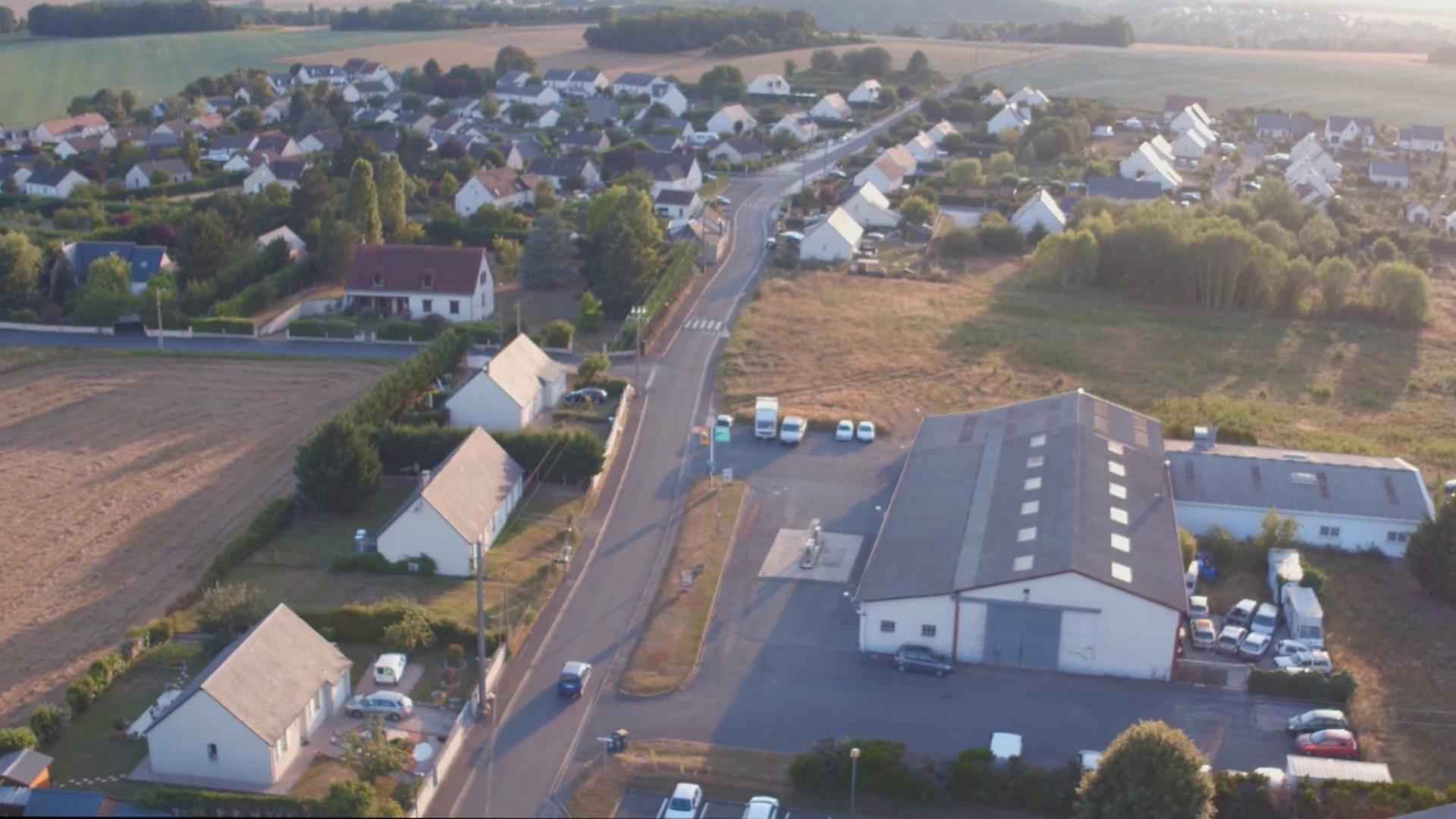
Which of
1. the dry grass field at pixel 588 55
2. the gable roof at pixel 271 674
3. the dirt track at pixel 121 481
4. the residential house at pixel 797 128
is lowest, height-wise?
the dirt track at pixel 121 481

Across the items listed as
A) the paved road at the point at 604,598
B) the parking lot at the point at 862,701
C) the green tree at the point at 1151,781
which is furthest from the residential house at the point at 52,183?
the green tree at the point at 1151,781

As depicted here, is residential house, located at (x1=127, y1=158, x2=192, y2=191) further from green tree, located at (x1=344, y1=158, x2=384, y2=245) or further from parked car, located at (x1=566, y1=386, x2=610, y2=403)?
parked car, located at (x1=566, y1=386, x2=610, y2=403)

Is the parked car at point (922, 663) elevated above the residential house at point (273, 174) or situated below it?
below

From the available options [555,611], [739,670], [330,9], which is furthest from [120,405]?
[330,9]

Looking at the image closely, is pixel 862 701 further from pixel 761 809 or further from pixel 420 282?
pixel 420 282

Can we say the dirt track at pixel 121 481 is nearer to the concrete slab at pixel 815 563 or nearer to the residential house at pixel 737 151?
the concrete slab at pixel 815 563

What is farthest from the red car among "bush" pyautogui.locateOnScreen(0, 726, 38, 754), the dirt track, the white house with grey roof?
the dirt track

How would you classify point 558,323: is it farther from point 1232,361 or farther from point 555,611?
point 1232,361
